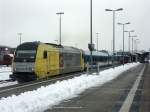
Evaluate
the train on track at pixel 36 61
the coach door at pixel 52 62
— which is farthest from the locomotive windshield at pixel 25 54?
the coach door at pixel 52 62

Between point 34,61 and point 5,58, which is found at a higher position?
point 34,61

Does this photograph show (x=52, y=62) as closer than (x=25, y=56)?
No

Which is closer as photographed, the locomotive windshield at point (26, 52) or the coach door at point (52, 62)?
the locomotive windshield at point (26, 52)

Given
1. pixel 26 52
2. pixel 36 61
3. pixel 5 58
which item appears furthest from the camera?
pixel 5 58

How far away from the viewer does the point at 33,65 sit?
41.2 m

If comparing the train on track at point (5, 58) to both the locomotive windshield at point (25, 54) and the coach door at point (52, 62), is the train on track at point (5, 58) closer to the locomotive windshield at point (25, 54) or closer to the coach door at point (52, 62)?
the coach door at point (52, 62)

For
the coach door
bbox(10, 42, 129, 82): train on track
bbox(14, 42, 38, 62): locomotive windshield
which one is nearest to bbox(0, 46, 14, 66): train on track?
bbox(10, 42, 129, 82): train on track

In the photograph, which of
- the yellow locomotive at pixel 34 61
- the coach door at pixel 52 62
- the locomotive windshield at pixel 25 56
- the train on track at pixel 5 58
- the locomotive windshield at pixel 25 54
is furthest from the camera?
the train on track at pixel 5 58

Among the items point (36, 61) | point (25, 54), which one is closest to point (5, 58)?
point (25, 54)

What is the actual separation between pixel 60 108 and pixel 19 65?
24391 millimetres

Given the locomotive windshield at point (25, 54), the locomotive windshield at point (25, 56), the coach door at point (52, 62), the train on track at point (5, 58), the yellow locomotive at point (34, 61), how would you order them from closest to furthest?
the yellow locomotive at point (34, 61)
the locomotive windshield at point (25, 56)
the locomotive windshield at point (25, 54)
the coach door at point (52, 62)
the train on track at point (5, 58)

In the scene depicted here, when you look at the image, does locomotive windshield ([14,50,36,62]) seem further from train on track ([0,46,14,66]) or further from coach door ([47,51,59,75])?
train on track ([0,46,14,66])

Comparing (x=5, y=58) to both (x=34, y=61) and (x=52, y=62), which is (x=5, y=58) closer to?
(x=52, y=62)

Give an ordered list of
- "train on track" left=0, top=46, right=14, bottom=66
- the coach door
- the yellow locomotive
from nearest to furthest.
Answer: the yellow locomotive
the coach door
"train on track" left=0, top=46, right=14, bottom=66
